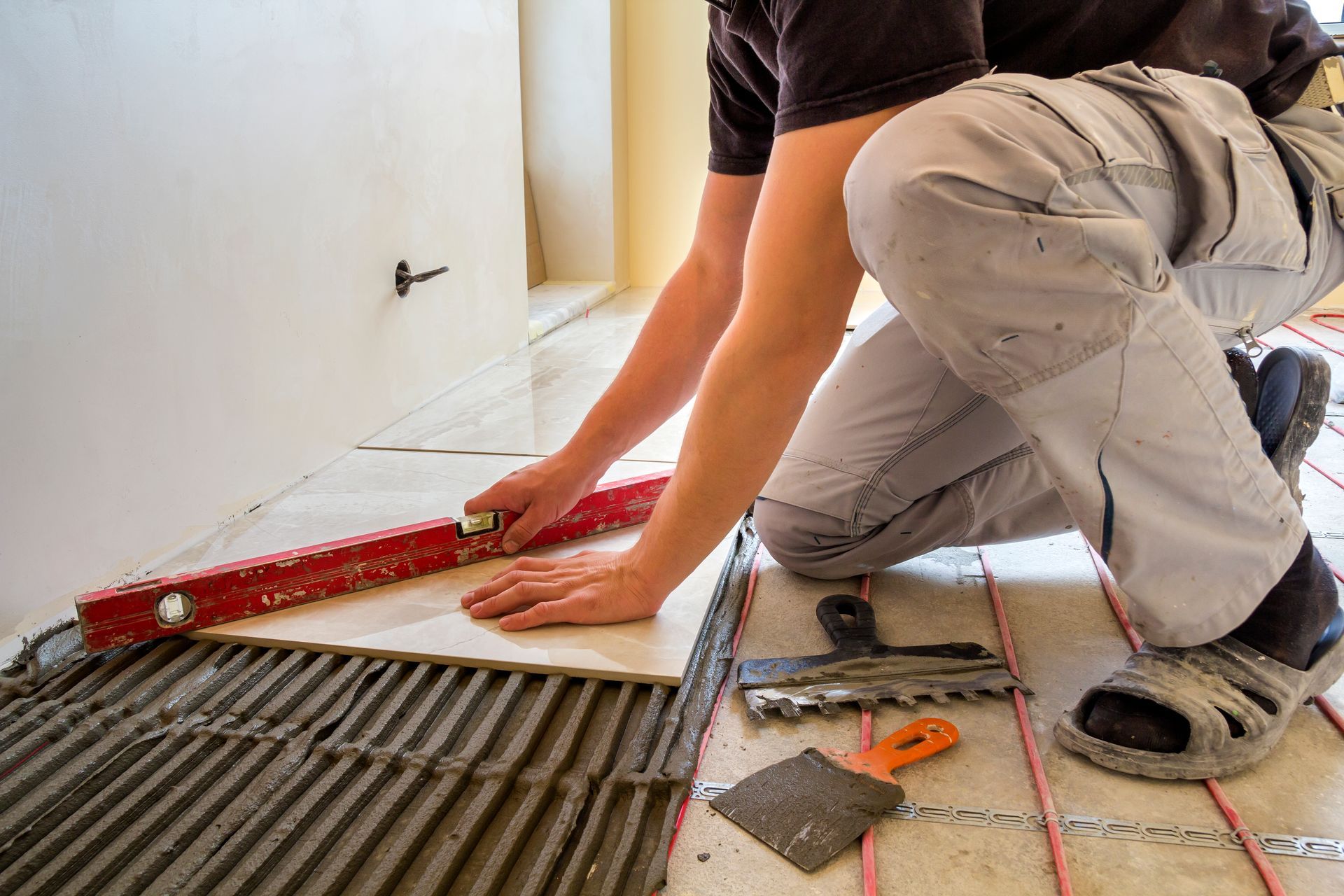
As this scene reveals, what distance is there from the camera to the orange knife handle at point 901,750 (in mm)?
1091

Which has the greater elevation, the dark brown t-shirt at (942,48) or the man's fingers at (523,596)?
the dark brown t-shirt at (942,48)

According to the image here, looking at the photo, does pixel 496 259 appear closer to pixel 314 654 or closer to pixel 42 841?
pixel 314 654

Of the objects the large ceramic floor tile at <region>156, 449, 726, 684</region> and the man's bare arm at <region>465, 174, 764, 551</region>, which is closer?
the large ceramic floor tile at <region>156, 449, 726, 684</region>

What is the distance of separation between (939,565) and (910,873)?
0.76 m

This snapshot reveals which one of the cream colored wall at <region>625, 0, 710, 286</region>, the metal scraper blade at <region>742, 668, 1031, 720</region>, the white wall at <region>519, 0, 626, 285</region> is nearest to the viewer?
the metal scraper blade at <region>742, 668, 1031, 720</region>

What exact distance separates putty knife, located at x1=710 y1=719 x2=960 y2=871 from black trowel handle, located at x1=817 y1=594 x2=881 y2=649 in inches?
7.8

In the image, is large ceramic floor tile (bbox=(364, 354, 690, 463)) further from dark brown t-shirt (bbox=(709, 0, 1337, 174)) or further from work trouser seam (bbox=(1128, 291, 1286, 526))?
work trouser seam (bbox=(1128, 291, 1286, 526))

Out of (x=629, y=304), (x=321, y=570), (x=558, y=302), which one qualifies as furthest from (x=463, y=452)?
(x=629, y=304)

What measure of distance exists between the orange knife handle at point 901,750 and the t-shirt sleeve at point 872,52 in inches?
27.5

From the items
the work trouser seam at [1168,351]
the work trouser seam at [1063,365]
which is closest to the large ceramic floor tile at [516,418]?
the work trouser seam at [1063,365]

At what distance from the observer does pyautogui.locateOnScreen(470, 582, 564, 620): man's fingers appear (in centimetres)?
140

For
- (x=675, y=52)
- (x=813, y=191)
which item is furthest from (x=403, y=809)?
(x=675, y=52)

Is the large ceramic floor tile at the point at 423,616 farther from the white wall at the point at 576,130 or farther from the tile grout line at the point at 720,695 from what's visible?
the white wall at the point at 576,130

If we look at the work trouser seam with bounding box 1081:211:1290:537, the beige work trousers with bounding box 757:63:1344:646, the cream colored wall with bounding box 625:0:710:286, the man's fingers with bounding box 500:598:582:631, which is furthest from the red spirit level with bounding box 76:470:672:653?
the cream colored wall with bounding box 625:0:710:286
